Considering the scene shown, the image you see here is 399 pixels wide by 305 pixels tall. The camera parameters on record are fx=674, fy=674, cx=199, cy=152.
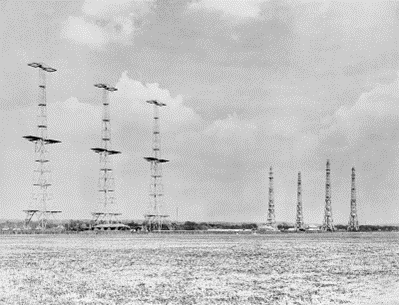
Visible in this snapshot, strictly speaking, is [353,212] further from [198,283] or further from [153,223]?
[198,283]

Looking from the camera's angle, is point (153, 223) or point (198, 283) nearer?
point (198, 283)

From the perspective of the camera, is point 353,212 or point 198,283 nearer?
point 198,283

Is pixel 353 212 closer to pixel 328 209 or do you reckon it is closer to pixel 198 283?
pixel 328 209

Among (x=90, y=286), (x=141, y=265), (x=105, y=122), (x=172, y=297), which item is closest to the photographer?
(x=172, y=297)

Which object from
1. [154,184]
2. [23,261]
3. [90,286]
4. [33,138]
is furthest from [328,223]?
[90,286]

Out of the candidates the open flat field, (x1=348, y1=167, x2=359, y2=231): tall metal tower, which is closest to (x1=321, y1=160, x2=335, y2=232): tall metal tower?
(x1=348, y1=167, x2=359, y2=231): tall metal tower

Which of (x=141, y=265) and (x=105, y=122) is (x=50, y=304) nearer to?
(x=141, y=265)

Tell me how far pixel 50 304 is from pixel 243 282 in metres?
10.5

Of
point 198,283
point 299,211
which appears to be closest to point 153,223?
point 299,211

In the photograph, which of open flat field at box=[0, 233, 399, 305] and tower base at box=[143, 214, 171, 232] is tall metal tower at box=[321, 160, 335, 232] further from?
open flat field at box=[0, 233, 399, 305]

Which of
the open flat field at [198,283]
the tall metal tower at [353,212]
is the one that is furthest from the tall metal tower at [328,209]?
the open flat field at [198,283]

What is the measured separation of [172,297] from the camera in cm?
2509

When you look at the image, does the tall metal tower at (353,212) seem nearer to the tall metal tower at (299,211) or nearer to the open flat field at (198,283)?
the tall metal tower at (299,211)

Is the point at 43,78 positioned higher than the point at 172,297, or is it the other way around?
the point at 43,78
